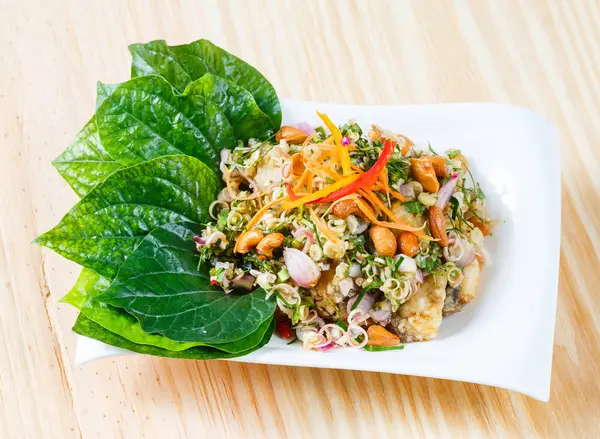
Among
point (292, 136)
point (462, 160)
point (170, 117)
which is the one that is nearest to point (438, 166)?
point (462, 160)

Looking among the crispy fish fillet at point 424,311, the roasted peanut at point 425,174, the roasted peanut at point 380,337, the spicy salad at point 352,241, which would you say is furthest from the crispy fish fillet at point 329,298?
the roasted peanut at point 425,174

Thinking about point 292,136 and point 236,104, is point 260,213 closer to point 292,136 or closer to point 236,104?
point 292,136

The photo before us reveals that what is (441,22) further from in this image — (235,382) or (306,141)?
(235,382)

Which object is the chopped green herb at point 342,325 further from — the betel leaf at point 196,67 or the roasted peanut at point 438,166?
the betel leaf at point 196,67

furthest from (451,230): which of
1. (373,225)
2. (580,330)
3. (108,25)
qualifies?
(108,25)

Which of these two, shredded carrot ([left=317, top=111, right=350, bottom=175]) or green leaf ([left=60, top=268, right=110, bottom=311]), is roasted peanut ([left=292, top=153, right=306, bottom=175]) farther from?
green leaf ([left=60, top=268, right=110, bottom=311])

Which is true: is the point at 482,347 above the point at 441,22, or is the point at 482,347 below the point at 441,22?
below
